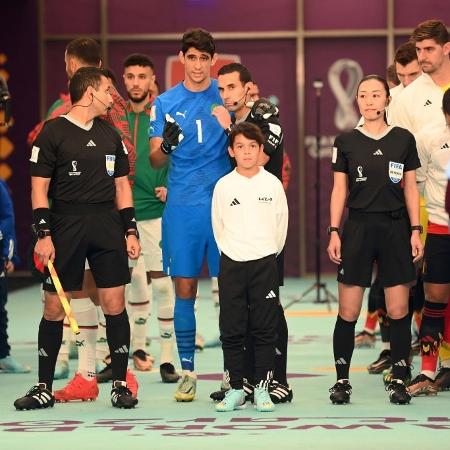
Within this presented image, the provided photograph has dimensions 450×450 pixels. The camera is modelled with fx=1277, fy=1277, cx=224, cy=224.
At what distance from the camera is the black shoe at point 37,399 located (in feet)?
23.7

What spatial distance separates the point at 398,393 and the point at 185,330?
1.31 meters

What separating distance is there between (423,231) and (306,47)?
30.6 ft

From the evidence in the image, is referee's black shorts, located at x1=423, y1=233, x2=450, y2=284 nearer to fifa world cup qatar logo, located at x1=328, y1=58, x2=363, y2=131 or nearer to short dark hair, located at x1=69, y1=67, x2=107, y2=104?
short dark hair, located at x1=69, y1=67, x2=107, y2=104

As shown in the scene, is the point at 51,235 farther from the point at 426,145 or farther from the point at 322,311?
the point at 322,311

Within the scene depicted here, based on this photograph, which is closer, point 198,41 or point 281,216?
point 281,216

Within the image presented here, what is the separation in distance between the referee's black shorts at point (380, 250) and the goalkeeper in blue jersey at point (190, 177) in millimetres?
817

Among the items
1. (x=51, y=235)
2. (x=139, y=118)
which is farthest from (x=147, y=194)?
(x=51, y=235)

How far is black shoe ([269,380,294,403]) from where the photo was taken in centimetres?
737

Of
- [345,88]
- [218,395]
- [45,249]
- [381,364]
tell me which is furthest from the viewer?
[345,88]

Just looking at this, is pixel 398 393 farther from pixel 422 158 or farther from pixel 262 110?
pixel 262 110

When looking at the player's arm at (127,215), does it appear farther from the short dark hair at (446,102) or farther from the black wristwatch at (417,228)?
the short dark hair at (446,102)

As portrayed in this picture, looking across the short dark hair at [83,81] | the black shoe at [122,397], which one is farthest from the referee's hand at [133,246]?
the short dark hair at [83,81]

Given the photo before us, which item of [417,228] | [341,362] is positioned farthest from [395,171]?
[341,362]

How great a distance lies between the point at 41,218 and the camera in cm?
709
